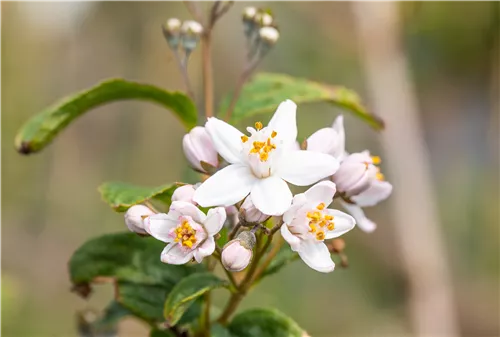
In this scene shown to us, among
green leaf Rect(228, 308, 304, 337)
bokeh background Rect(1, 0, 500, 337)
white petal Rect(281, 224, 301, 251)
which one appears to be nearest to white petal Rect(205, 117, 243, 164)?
white petal Rect(281, 224, 301, 251)

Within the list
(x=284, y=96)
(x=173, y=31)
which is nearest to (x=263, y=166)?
(x=284, y=96)

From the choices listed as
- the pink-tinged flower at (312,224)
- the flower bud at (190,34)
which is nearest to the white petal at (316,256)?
the pink-tinged flower at (312,224)

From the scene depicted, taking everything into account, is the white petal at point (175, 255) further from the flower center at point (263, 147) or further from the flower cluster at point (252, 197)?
the flower center at point (263, 147)

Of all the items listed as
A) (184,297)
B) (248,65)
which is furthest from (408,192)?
(184,297)

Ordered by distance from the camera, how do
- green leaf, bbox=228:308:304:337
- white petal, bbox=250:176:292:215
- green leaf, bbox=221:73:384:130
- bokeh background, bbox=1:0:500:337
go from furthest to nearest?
1. bokeh background, bbox=1:0:500:337
2. green leaf, bbox=221:73:384:130
3. green leaf, bbox=228:308:304:337
4. white petal, bbox=250:176:292:215

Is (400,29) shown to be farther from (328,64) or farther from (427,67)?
(427,67)

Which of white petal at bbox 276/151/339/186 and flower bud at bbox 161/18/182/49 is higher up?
flower bud at bbox 161/18/182/49

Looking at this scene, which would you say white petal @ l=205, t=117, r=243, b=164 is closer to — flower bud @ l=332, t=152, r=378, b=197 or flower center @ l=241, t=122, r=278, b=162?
flower center @ l=241, t=122, r=278, b=162
